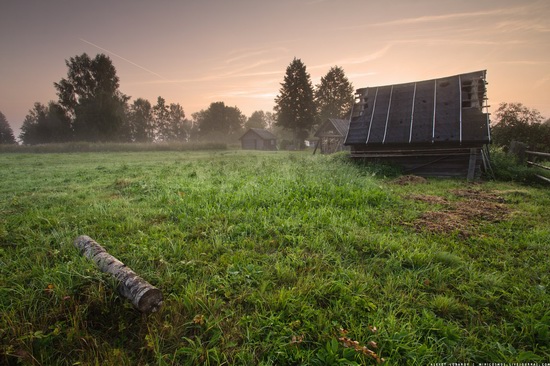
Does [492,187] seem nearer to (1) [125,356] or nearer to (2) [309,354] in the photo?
(2) [309,354]

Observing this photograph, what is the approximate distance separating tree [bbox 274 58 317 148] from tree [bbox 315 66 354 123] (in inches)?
549

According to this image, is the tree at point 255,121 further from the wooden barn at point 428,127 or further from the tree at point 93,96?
the wooden barn at point 428,127

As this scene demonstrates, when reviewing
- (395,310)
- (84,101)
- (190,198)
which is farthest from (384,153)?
(84,101)

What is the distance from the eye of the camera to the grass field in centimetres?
224

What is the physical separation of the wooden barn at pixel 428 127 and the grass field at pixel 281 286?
674 cm

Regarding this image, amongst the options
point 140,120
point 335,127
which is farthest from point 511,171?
point 140,120

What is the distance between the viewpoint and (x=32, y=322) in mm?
2439

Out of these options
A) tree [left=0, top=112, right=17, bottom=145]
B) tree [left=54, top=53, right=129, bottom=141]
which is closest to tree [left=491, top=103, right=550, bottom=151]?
tree [left=54, top=53, right=129, bottom=141]

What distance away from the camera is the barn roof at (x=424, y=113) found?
11.7 metres

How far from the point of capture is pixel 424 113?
13.1 metres

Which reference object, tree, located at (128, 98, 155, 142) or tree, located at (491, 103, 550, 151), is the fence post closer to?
tree, located at (491, 103, 550, 151)

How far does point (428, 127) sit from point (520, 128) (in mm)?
15872

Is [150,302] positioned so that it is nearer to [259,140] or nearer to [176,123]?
[259,140]

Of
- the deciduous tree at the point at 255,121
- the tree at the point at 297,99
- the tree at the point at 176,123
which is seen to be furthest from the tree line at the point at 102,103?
the deciduous tree at the point at 255,121
